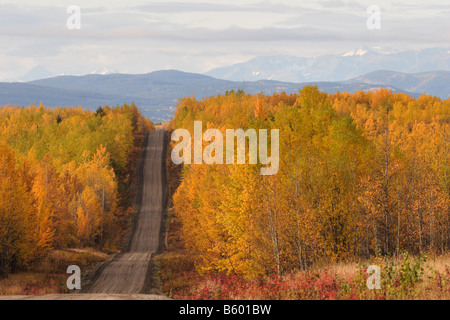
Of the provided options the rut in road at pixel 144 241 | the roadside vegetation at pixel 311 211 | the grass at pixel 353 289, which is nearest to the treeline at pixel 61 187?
the rut in road at pixel 144 241

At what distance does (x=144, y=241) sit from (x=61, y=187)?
649 inches

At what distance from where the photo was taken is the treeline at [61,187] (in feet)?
134

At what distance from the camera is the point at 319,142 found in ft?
125

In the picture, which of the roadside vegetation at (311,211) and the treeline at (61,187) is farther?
the treeline at (61,187)

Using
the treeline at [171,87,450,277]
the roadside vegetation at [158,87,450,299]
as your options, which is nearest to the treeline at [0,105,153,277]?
the roadside vegetation at [158,87,450,299]

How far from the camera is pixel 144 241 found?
246ft

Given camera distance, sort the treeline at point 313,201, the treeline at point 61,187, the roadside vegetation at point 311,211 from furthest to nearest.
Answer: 1. the treeline at point 61,187
2. the treeline at point 313,201
3. the roadside vegetation at point 311,211

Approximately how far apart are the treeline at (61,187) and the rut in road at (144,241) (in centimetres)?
351

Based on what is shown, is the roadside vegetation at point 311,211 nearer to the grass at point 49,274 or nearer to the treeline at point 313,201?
the treeline at point 313,201

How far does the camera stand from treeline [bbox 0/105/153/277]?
4097cm

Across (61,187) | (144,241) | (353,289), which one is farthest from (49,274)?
(353,289)

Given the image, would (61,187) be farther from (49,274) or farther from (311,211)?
(311,211)

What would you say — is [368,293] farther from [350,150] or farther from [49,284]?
[49,284]
